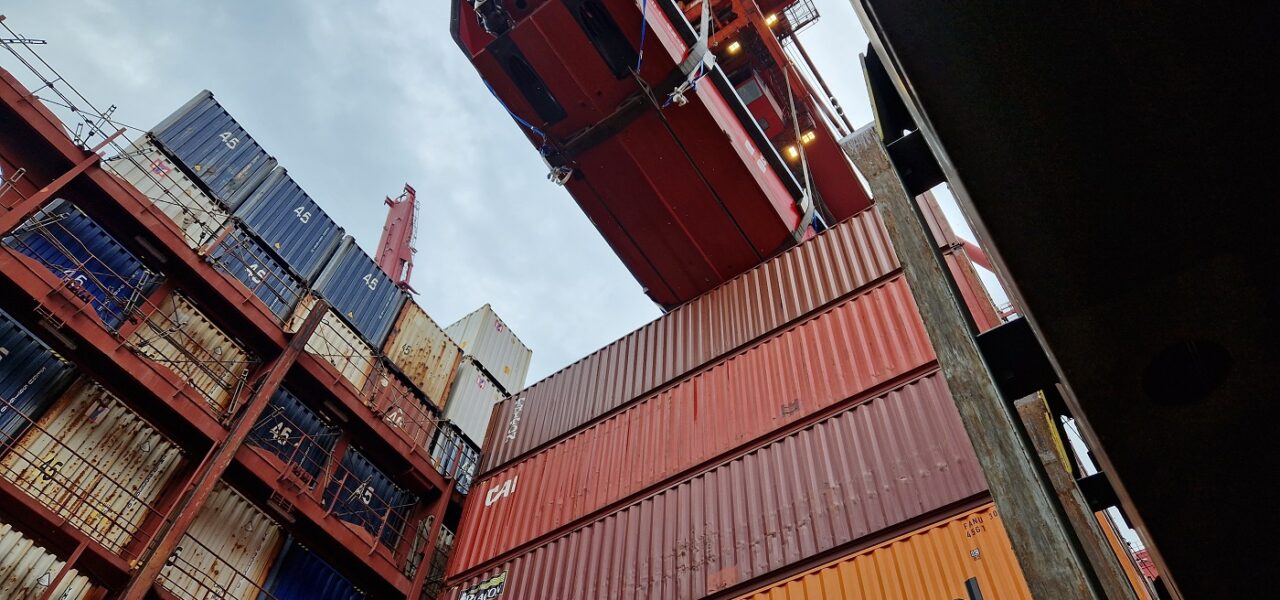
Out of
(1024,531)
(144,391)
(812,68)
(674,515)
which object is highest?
(812,68)

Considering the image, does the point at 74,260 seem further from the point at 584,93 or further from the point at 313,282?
the point at 584,93

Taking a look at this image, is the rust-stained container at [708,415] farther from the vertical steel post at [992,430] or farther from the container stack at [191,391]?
the vertical steel post at [992,430]

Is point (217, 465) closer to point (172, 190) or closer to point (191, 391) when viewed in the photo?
point (191, 391)

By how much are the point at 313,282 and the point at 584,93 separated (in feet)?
26.0

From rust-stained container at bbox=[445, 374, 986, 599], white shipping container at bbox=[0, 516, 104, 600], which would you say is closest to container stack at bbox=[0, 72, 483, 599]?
white shipping container at bbox=[0, 516, 104, 600]

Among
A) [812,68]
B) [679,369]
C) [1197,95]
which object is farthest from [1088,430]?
[812,68]

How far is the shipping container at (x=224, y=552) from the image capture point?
1034cm

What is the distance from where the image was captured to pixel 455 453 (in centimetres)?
1628

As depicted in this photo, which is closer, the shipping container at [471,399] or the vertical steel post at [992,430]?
the vertical steel post at [992,430]

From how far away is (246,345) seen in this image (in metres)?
12.3

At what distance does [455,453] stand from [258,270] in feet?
19.3

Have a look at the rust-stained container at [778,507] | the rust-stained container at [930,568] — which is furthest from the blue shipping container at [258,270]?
the rust-stained container at [930,568]

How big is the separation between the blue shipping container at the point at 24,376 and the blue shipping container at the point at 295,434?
9.54ft

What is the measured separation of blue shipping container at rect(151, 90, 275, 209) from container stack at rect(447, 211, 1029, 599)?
298 inches
